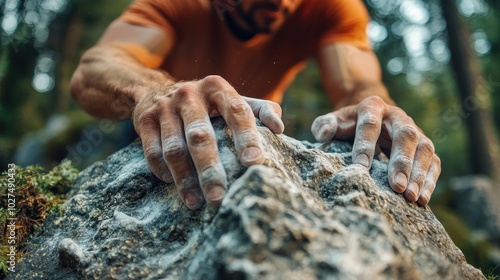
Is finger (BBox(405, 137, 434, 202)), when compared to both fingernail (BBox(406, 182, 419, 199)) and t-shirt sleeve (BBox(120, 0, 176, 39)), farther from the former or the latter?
t-shirt sleeve (BBox(120, 0, 176, 39))

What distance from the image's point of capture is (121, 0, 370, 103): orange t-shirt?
334 cm

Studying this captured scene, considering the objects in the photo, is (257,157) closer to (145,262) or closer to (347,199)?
(347,199)

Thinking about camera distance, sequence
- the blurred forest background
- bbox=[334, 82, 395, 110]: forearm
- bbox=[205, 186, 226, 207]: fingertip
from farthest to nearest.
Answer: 1. the blurred forest background
2. bbox=[334, 82, 395, 110]: forearm
3. bbox=[205, 186, 226, 207]: fingertip

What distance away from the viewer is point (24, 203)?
1.83 m

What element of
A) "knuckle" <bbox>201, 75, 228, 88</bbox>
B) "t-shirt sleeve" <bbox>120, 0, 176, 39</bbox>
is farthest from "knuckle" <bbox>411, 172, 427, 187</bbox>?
"t-shirt sleeve" <bbox>120, 0, 176, 39</bbox>

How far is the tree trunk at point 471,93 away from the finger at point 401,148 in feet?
22.2

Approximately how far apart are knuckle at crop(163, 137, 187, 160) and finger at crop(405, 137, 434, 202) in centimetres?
85

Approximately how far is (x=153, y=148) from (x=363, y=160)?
0.80m

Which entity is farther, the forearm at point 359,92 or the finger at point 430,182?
the forearm at point 359,92

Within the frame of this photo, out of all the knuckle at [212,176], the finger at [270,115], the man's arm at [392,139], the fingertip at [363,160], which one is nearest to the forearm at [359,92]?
the man's arm at [392,139]

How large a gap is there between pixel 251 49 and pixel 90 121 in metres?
6.44

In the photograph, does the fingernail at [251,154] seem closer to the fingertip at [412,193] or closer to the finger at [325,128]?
the fingertip at [412,193]

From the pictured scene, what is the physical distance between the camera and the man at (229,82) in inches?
57.3

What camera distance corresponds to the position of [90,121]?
9219mm
